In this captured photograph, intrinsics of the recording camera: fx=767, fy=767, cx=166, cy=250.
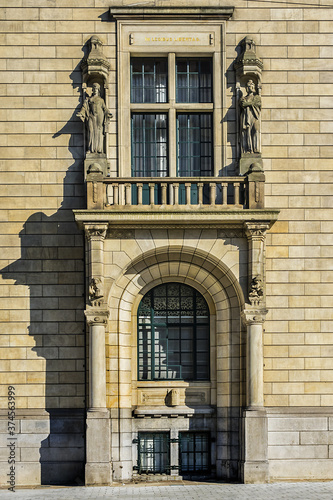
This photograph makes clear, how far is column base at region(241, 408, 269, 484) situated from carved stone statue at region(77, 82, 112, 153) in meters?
8.45

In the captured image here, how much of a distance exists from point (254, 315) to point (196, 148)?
5372 millimetres

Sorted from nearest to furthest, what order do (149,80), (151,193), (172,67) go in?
(151,193) → (172,67) → (149,80)

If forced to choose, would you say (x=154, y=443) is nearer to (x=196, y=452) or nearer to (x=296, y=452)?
(x=196, y=452)

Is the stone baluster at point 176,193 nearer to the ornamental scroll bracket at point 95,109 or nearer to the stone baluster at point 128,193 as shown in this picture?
the stone baluster at point 128,193

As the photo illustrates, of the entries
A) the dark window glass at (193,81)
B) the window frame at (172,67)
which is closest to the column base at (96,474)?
the window frame at (172,67)

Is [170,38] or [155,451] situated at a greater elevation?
[170,38]

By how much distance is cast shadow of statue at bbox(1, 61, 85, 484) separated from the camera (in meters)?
21.2

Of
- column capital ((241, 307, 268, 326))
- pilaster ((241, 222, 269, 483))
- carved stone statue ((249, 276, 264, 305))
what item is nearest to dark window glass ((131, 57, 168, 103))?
pilaster ((241, 222, 269, 483))

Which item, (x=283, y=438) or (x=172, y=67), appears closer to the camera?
(x=283, y=438)

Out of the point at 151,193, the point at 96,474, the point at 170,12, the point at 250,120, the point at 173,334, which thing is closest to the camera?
the point at 96,474

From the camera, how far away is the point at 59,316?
853 inches

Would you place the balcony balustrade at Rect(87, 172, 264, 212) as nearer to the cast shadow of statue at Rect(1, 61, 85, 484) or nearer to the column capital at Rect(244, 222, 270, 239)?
the column capital at Rect(244, 222, 270, 239)

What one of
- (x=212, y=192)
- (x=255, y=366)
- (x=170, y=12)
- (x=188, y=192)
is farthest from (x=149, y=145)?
(x=255, y=366)

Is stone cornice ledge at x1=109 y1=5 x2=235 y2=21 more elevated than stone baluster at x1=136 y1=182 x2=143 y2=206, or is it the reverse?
stone cornice ledge at x1=109 y1=5 x2=235 y2=21
